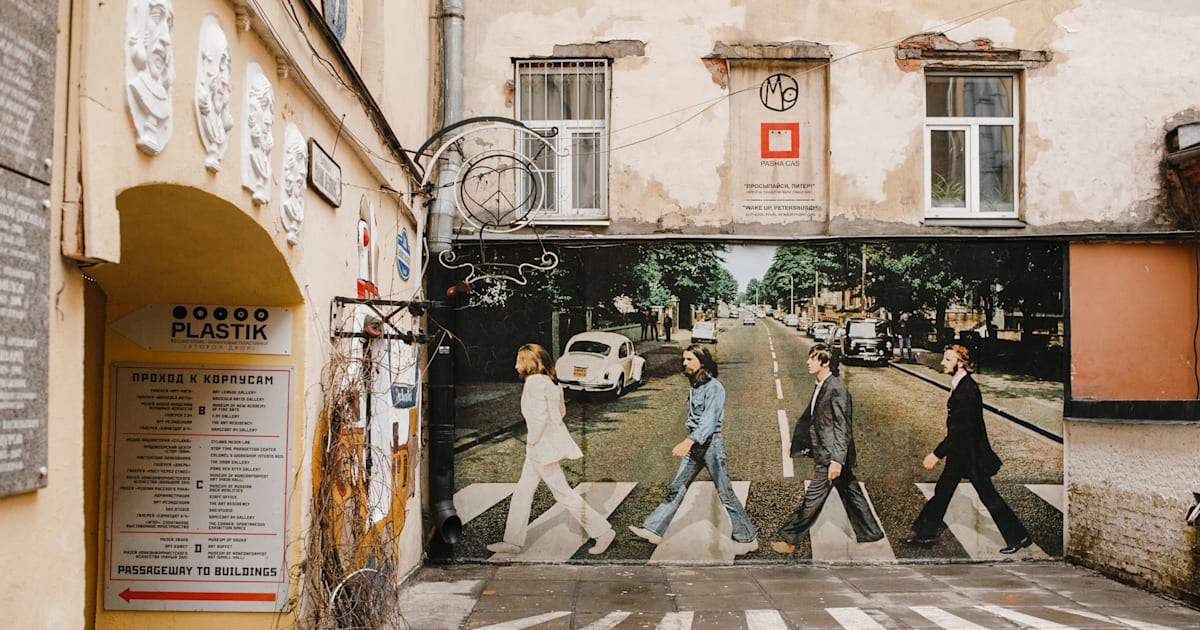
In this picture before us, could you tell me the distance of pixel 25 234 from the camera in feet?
8.66

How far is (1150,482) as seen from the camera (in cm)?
920

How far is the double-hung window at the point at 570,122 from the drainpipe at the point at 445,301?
0.84 m

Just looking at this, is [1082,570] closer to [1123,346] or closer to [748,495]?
[1123,346]

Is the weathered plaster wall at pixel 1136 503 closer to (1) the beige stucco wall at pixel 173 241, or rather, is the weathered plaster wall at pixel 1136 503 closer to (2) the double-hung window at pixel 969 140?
(2) the double-hung window at pixel 969 140

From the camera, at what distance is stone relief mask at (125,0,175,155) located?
3350mm

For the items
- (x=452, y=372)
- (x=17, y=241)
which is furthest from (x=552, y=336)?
(x=17, y=241)

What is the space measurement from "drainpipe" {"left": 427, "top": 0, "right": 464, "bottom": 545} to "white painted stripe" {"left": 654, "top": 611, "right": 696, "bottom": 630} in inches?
122

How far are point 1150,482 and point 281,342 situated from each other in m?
8.16

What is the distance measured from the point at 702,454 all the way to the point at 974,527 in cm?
312

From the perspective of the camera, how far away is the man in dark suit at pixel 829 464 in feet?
34.7

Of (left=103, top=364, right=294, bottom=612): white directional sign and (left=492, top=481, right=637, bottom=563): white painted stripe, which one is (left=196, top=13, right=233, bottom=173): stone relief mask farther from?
(left=492, top=481, right=637, bottom=563): white painted stripe

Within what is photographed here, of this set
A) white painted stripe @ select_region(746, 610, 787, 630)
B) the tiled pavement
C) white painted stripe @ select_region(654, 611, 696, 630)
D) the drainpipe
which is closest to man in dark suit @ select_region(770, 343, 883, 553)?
the tiled pavement

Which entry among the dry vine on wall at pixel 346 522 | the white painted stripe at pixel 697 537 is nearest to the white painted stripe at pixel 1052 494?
the white painted stripe at pixel 697 537

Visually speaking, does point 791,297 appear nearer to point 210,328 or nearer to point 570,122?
point 570,122
